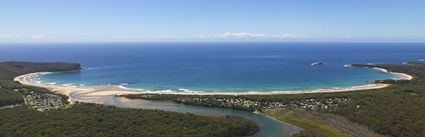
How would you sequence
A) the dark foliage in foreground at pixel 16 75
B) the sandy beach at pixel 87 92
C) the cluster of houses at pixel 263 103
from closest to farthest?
the cluster of houses at pixel 263 103
the dark foliage in foreground at pixel 16 75
the sandy beach at pixel 87 92

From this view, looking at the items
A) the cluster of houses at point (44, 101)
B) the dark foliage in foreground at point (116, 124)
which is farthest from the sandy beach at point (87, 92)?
the dark foliage in foreground at point (116, 124)

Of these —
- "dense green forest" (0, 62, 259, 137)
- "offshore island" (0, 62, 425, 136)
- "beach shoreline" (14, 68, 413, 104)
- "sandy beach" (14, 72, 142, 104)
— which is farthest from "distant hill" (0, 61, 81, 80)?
"dense green forest" (0, 62, 259, 137)

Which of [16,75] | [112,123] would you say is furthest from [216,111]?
[16,75]

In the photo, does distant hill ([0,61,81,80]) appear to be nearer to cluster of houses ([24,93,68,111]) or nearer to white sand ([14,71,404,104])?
white sand ([14,71,404,104])

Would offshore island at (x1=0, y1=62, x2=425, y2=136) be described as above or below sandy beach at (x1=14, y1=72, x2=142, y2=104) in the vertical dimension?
above

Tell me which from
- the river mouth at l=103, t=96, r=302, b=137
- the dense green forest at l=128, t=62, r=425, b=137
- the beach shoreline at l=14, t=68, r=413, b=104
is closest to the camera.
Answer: the dense green forest at l=128, t=62, r=425, b=137

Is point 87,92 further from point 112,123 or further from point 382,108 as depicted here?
point 382,108

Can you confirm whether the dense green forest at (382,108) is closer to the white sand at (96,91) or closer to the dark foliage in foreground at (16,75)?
the white sand at (96,91)

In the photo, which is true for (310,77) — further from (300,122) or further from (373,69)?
(300,122)
